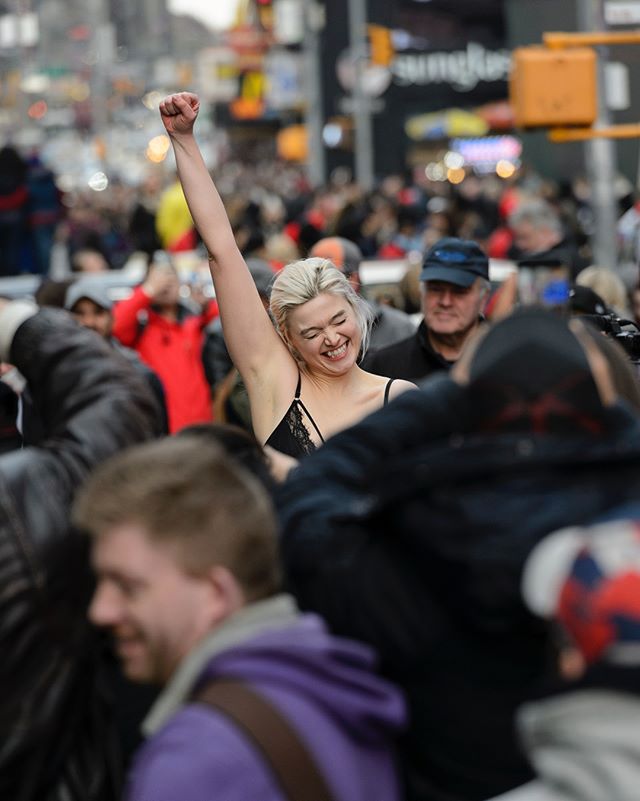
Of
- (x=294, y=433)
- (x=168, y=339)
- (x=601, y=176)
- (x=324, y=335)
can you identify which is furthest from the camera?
(x=601, y=176)

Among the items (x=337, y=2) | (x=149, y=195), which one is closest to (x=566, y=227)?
(x=149, y=195)

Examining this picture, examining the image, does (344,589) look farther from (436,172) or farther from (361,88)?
(436,172)

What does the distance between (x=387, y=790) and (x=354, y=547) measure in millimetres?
376

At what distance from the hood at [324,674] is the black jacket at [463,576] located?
65mm

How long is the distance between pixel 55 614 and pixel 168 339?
667cm

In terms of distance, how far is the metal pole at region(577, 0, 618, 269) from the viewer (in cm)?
1367

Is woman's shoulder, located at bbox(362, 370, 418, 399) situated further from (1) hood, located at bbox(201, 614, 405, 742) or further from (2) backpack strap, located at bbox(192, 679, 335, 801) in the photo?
(2) backpack strap, located at bbox(192, 679, 335, 801)

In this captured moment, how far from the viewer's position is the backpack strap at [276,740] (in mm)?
2111

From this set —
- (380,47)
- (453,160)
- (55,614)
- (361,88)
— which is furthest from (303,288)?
(453,160)

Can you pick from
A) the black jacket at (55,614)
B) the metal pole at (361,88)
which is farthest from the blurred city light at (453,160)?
the black jacket at (55,614)

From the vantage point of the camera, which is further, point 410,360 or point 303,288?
point 410,360

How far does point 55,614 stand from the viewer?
270 cm

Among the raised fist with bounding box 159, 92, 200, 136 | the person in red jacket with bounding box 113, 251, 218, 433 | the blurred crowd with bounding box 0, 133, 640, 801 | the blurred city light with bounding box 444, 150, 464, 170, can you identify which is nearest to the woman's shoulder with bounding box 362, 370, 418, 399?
the raised fist with bounding box 159, 92, 200, 136

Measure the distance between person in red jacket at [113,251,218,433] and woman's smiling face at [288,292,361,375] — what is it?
4.13 m
